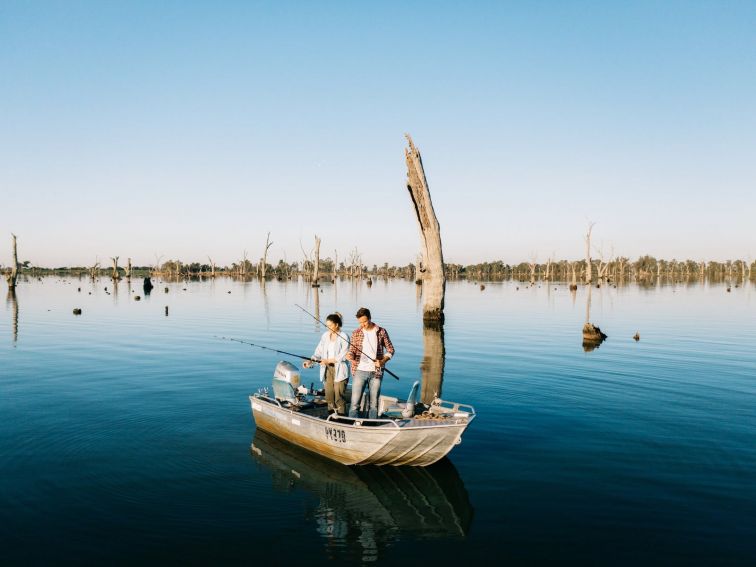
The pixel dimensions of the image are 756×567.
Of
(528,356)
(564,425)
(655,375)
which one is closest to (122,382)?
(564,425)

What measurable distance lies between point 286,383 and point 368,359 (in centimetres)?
251

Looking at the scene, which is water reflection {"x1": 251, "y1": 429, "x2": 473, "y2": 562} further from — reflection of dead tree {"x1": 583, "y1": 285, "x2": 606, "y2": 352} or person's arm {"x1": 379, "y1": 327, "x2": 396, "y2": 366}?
reflection of dead tree {"x1": 583, "y1": 285, "x2": 606, "y2": 352}

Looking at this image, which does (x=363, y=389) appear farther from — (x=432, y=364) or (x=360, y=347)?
(x=432, y=364)

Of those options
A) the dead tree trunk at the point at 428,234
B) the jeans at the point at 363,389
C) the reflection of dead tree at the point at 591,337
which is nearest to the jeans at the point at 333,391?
the jeans at the point at 363,389

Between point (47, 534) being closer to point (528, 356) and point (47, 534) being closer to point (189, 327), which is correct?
point (528, 356)

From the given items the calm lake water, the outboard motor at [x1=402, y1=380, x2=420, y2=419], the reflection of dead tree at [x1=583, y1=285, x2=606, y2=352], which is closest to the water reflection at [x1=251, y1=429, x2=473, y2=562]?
the calm lake water

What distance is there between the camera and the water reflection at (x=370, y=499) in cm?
727

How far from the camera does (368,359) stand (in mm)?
10469

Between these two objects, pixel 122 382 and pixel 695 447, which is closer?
pixel 695 447

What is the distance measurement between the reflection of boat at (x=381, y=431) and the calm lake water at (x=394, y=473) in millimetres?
307

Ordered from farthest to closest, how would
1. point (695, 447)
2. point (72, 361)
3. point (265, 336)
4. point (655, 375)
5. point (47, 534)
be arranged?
point (265, 336) → point (72, 361) → point (655, 375) → point (695, 447) → point (47, 534)

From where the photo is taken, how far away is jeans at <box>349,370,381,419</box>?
10516mm

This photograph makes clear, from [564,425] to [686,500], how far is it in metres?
4.09

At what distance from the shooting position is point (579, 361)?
20.5 meters
